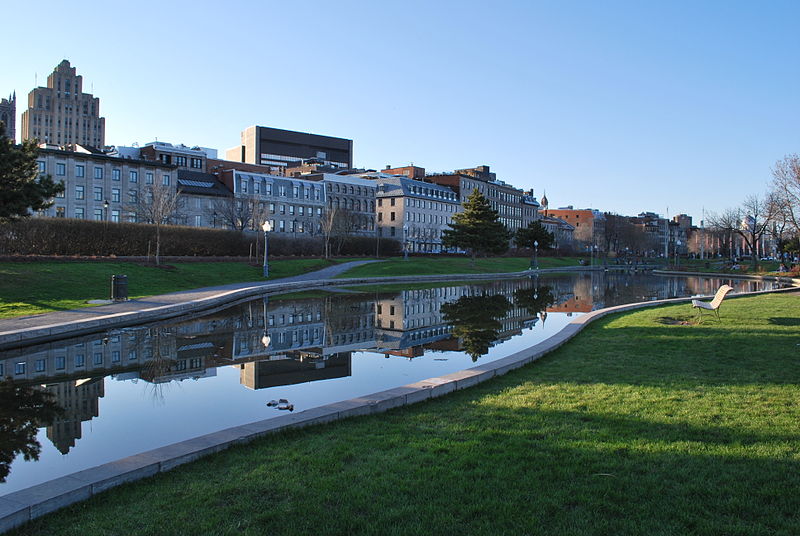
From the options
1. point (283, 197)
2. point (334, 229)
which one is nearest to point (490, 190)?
point (283, 197)

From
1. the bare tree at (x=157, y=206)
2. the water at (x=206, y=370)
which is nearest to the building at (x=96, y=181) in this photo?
the bare tree at (x=157, y=206)

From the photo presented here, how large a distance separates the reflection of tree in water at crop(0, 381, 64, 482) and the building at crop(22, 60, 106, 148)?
470ft

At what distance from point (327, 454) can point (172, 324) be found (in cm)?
1316

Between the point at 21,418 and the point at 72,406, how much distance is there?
781 millimetres

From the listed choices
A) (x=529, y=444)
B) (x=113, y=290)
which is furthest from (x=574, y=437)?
(x=113, y=290)

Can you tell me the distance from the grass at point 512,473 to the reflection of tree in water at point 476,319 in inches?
210

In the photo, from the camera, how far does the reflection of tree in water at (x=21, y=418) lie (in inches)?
255

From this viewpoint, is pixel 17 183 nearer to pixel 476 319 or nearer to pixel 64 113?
pixel 476 319

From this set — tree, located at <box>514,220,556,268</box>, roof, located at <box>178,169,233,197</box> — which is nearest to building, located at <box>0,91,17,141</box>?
roof, located at <box>178,169,233,197</box>

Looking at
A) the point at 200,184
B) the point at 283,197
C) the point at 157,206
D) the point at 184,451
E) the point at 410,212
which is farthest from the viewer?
the point at 410,212

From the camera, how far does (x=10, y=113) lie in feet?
499

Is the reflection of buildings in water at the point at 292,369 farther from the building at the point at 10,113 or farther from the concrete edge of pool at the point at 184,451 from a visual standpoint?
the building at the point at 10,113

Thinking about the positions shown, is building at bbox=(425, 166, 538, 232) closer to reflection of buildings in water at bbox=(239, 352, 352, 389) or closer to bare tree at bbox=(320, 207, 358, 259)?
bare tree at bbox=(320, 207, 358, 259)

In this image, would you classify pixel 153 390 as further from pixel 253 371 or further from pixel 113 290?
pixel 113 290
